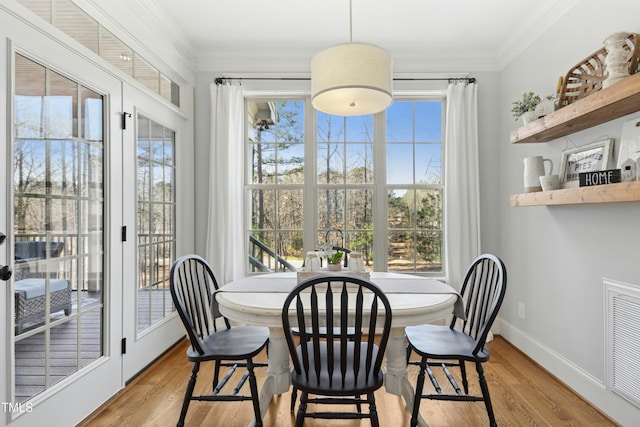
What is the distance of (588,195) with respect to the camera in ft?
6.75

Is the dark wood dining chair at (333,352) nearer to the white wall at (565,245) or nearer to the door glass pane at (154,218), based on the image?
the white wall at (565,245)

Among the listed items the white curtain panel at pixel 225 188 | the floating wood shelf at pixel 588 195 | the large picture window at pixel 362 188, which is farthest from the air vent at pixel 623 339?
the white curtain panel at pixel 225 188

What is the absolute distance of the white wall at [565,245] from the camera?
2.14 metres

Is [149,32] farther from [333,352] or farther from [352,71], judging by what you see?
[333,352]

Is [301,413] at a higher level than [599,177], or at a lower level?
lower

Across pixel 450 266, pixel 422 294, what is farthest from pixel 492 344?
pixel 422 294

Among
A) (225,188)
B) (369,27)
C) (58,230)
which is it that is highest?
(369,27)

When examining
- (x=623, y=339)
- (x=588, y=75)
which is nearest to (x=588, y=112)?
(x=588, y=75)

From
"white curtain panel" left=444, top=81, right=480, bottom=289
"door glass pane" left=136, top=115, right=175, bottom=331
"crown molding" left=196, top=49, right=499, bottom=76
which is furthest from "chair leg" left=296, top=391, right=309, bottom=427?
"crown molding" left=196, top=49, right=499, bottom=76

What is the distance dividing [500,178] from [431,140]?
748 mm

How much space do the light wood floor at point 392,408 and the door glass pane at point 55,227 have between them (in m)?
0.40

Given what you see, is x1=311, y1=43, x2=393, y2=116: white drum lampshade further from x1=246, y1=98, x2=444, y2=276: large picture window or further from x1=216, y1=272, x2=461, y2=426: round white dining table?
x1=246, y1=98, x2=444, y2=276: large picture window

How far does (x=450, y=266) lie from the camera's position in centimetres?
351

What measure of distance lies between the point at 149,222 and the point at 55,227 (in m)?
0.97
